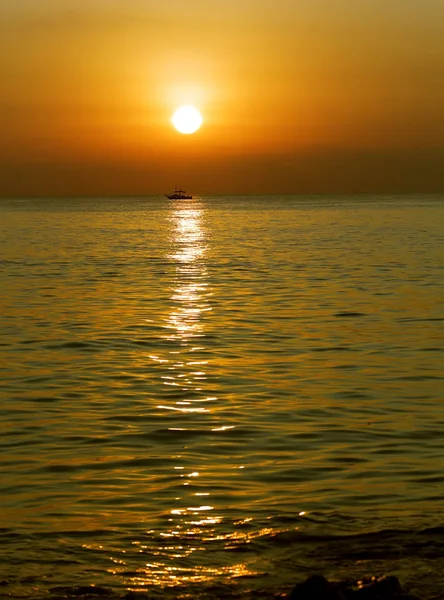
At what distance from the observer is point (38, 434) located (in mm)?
14719

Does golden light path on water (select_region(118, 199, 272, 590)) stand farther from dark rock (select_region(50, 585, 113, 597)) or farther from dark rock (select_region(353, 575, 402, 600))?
dark rock (select_region(353, 575, 402, 600))

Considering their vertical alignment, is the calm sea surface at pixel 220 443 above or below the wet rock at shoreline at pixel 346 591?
below

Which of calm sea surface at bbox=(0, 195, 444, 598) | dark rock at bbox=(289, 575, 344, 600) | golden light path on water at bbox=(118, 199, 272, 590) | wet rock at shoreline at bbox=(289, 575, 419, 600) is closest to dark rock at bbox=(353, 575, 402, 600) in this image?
wet rock at shoreline at bbox=(289, 575, 419, 600)

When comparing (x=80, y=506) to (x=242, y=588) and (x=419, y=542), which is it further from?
(x=419, y=542)

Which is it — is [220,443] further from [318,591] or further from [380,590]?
[318,591]

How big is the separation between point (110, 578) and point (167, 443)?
197 inches

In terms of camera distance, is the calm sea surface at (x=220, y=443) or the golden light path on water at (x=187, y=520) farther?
the calm sea surface at (x=220, y=443)

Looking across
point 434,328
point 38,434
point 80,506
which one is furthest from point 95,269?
point 80,506

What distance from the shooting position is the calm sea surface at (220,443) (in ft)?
31.8

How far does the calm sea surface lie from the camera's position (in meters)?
9.69

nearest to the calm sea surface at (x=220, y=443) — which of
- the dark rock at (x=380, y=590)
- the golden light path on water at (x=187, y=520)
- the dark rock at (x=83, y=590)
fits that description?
the golden light path on water at (x=187, y=520)

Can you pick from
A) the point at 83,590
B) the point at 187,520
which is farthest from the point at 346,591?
the point at 187,520

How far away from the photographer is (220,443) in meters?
14.1

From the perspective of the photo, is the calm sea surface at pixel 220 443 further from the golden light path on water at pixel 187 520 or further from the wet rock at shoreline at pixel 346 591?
the wet rock at shoreline at pixel 346 591
